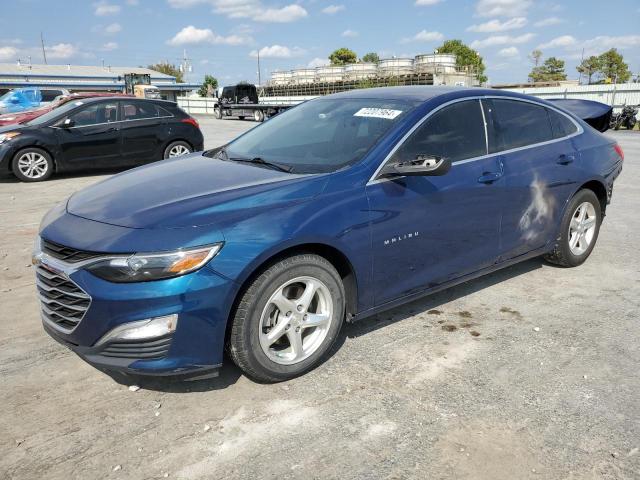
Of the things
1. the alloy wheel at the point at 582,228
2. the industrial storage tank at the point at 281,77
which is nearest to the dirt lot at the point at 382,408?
the alloy wheel at the point at 582,228

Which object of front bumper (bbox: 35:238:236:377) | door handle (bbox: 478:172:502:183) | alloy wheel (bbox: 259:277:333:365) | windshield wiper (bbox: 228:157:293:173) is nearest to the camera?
front bumper (bbox: 35:238:236:377)

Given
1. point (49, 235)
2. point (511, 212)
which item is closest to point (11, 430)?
point (49, 235)

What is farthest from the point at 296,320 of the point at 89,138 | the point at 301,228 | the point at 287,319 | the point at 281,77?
the point at 281,77

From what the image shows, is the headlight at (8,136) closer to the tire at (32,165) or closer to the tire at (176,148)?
the tire at (32,165)

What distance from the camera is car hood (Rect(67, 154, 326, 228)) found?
111 inches

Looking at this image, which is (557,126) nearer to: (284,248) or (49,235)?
(284,248)

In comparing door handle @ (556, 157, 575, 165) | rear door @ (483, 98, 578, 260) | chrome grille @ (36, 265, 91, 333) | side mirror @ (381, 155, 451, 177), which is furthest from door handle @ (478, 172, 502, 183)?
chrome grille @ (36, 265, 91, 333)

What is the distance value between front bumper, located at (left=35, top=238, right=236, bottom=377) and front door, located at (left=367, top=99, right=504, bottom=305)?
3.58 feet

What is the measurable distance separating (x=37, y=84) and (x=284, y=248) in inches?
2654

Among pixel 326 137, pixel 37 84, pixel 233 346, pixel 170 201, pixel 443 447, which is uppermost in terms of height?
pixel 37 84

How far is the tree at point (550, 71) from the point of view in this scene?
9744 centimetres

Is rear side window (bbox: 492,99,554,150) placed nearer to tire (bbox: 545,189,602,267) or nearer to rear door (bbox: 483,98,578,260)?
rear door (bbox: 483,98,578,260)

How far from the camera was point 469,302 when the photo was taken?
431 cm

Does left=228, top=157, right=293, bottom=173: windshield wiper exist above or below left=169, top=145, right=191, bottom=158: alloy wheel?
above
